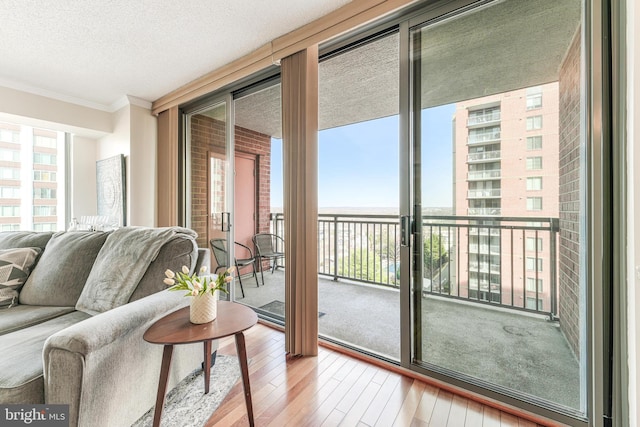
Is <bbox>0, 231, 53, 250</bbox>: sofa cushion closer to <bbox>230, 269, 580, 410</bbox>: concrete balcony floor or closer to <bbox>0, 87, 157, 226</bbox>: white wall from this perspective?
<bbox>0, 87, 157, 226</bbox>: white wall

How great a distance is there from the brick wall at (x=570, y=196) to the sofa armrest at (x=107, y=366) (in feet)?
6.70

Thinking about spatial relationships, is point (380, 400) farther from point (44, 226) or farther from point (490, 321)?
point (44, 226)

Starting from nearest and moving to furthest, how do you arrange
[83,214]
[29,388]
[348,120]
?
[29,388], [83,214], [348,120]

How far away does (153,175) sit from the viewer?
3.42 m

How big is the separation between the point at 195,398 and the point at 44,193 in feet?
12.2

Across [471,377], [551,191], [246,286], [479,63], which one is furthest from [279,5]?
[246,286]

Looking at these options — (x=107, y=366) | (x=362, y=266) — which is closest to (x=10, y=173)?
(x=107, y=366)

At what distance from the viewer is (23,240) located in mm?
2018

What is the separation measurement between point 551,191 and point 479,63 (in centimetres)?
82

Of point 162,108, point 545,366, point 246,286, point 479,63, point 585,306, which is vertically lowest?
point 246,286

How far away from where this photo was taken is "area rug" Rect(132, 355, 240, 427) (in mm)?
1380

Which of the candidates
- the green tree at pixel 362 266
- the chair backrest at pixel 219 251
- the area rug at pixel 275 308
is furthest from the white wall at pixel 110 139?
the green tree at pixel 362 266

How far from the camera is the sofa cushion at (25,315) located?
58.0 inches

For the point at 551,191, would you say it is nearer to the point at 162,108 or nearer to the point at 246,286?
the point at 246,286
